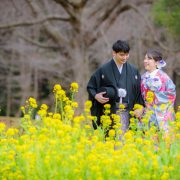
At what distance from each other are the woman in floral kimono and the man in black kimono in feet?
0.33

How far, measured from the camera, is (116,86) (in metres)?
7.35

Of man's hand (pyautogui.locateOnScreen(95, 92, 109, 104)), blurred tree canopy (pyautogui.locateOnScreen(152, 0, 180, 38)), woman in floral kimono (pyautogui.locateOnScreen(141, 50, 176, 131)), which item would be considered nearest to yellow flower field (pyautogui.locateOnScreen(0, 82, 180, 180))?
man's hand (pyautogui.locateOnScreen(95, 92, 109, 104))

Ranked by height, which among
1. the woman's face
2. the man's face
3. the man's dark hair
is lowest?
the woman's face

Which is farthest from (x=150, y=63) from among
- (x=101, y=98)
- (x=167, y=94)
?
(x=101, y=98)

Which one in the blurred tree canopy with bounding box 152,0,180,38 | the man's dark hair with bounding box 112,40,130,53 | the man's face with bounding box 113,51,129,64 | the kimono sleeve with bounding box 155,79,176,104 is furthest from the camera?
the blurred tree canopy with bounding box 152,0,180,38

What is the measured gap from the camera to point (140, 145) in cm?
563

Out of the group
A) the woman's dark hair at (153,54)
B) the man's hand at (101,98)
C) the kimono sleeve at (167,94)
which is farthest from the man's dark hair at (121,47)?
the kimono sleeve at (167,94)

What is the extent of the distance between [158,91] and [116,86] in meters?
0.44

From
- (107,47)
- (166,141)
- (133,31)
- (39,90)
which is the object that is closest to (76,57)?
(107,47)

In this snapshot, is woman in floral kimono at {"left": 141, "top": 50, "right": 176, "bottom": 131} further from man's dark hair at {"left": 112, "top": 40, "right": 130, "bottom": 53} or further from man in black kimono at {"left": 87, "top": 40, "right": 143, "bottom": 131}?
man's dark hair at {"left": 112, "top": 40, "right": 130, "bottom": 53}

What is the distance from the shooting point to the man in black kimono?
7.27 metres

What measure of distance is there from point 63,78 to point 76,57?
6208 mm

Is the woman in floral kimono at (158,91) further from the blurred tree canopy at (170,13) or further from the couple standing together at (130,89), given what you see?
the blurred tree canopy at (170,13)

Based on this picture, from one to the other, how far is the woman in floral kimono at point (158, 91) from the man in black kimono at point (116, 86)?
102 mm
